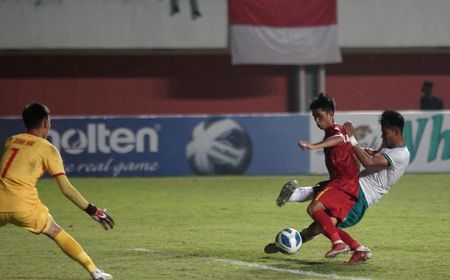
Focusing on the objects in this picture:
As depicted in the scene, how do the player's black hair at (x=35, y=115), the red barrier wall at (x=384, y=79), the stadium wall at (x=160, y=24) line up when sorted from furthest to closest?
1. the red barrier wall at (x=384, y=79)
2. the stadium wall at (x=160, y=24)
3. the player's black hair at (x=35, y=115)

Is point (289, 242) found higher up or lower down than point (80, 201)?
lower down

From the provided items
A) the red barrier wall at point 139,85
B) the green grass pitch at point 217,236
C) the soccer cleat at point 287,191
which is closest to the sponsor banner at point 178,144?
the green grass pitch at point 217,236

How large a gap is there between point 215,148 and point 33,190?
1426cm

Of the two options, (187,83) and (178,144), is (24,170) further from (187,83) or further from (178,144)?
(187,83)

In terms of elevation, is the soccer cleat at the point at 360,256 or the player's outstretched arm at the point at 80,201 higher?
the player's outstretched arm at the point at 80,201

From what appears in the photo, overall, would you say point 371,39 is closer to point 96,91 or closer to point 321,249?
point 96,91

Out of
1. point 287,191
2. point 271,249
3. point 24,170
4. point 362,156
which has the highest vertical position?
point 24,170

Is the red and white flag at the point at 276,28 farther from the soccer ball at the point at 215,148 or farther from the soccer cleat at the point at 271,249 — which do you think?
the soccer cleat at the point at 271,249

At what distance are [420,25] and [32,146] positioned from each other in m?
24.5

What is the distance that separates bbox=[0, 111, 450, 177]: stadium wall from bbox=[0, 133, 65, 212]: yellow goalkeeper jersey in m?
13.8

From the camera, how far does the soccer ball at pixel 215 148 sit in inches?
920

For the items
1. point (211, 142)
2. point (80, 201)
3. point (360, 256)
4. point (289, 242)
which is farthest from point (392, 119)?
point (211, 142)

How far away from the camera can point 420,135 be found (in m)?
23.6

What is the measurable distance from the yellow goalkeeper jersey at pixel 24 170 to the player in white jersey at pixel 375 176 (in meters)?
2.56
